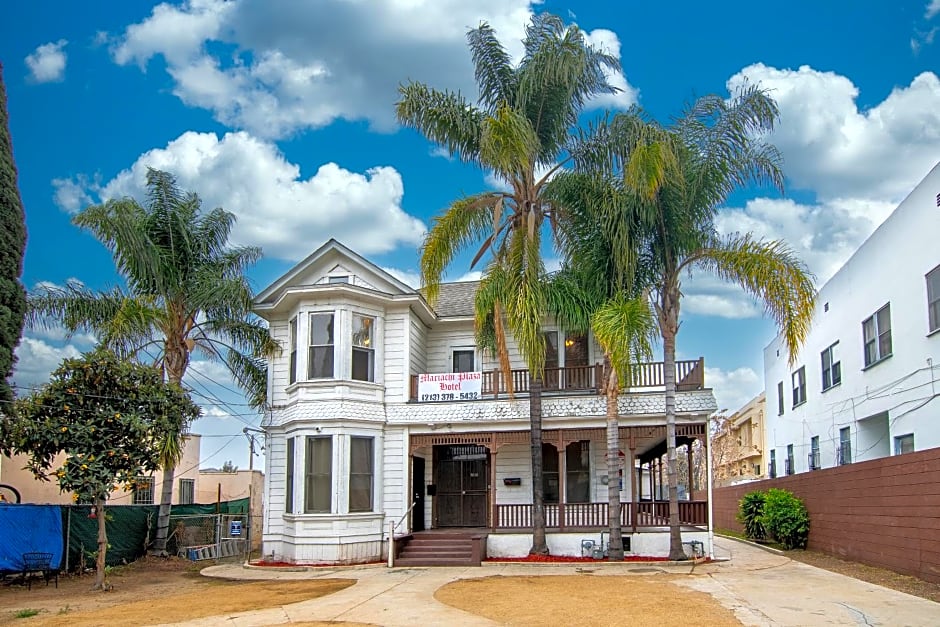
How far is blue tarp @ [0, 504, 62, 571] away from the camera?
696 inches

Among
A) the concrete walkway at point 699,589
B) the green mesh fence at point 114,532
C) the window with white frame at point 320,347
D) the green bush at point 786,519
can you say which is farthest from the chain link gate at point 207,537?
the green bush at point 786,519

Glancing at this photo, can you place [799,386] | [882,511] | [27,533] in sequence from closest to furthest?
[882,511] < [27,533] < [799,386]

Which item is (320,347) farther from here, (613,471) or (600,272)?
(613,471)

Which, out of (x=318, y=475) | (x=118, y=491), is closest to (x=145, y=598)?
(x=318, y=475)

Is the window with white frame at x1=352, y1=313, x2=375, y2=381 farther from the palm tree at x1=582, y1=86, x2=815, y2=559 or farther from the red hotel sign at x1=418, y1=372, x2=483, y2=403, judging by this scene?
the palm tree at x1=582, y1=86, x2=815, y2=559

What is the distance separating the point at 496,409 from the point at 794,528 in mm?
8432

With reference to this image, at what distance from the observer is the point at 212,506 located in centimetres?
2731

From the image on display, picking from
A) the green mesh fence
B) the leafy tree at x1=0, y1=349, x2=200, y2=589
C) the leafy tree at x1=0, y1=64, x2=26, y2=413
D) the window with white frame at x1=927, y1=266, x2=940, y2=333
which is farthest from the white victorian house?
the leafy tree at x1=0, y1=64, x2=26, y2=413

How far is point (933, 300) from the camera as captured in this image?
18125 mm

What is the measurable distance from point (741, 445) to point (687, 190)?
129ft

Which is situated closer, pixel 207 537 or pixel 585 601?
pixel 585 601

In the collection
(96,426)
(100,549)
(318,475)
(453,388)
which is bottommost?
(100,549)

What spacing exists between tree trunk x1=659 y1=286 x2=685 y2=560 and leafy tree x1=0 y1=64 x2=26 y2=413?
1430cm

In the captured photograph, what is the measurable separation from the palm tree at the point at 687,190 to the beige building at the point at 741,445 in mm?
28973
